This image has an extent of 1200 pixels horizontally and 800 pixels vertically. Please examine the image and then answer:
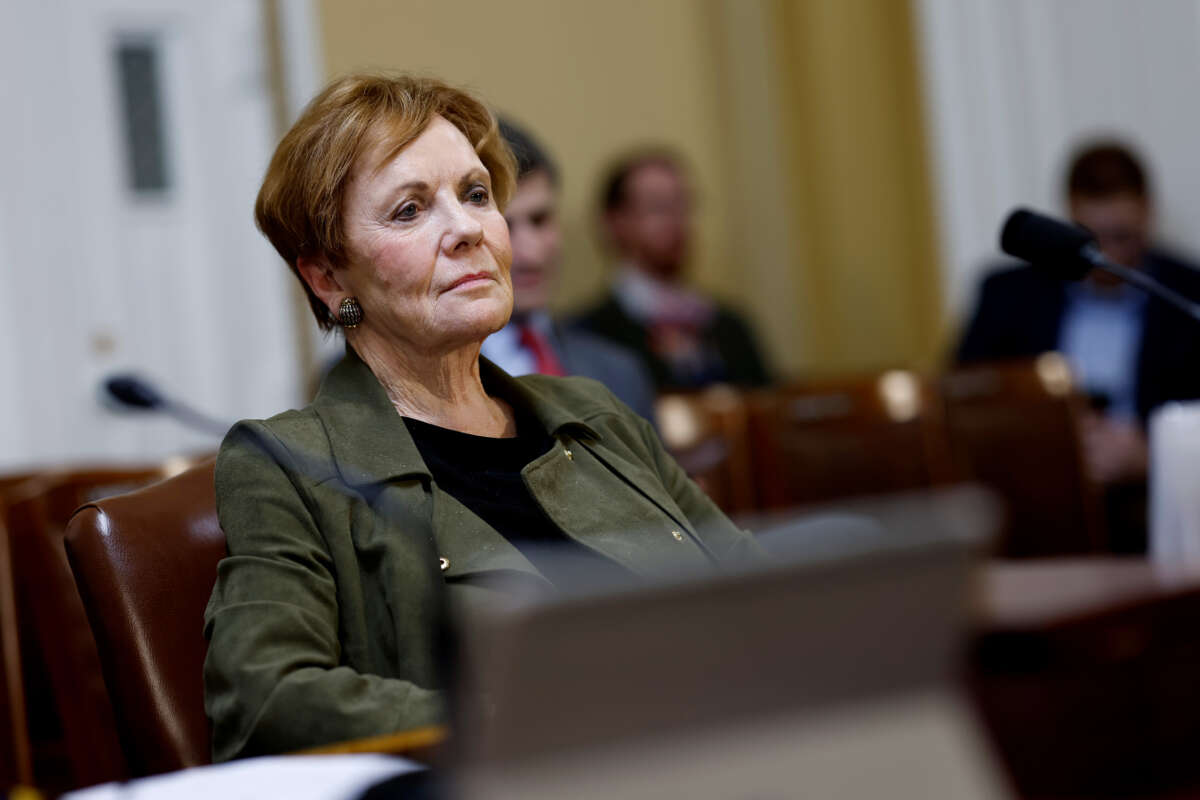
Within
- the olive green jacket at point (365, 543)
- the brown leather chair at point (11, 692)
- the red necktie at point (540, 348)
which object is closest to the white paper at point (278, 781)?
the olive green jacket at point (365, 543)

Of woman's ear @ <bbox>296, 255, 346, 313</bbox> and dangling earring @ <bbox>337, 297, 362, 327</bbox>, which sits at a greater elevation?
woman's ear @ <bbox>296, 255, 346, 313</bbox>

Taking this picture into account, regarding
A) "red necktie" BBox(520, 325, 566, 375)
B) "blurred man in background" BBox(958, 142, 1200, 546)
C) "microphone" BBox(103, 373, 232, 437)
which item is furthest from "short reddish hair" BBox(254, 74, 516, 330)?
→ "blurred man in background" BBox(958, 142, 1200, 546)

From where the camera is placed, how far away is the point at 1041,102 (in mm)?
4672

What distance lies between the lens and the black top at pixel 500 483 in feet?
5.06

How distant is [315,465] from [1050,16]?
3.87m

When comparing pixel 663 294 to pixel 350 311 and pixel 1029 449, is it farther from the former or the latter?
pixel 350 311

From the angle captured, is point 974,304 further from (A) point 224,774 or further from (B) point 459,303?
(A) point 224,774

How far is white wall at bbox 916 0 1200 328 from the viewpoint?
4344mm

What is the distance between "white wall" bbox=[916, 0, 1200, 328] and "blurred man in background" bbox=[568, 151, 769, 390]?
799 mm

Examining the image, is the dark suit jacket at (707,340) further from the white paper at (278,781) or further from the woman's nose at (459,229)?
the white paper at (278,781)

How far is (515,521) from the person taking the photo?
1557 millimetres

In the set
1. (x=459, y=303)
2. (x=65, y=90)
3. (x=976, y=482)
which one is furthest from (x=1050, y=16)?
(x=459, y=303)

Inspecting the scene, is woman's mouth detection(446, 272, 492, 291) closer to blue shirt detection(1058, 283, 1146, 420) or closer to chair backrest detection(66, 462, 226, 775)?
chair backrest detection(66, 462, 226, 775)

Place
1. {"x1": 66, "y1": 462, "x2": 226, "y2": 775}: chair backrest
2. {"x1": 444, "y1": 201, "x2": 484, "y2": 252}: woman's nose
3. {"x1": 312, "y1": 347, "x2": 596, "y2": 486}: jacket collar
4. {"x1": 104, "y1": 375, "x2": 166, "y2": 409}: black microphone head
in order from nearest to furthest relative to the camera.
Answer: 1. {"x1": 66, "y1": 462, "x2": 226, "y2": 775}: chair backrest
2. {"x1": 312, "y1": 347, "x2": 596, "y2": 486}: jacket collar
3. {"x1": 444, "y1": 201, "x2": 484, "y2": 252}: woman's nose
4. {"x1": 104, "y1": 375, "x2": 166, "y2": 409}: black microphone head
